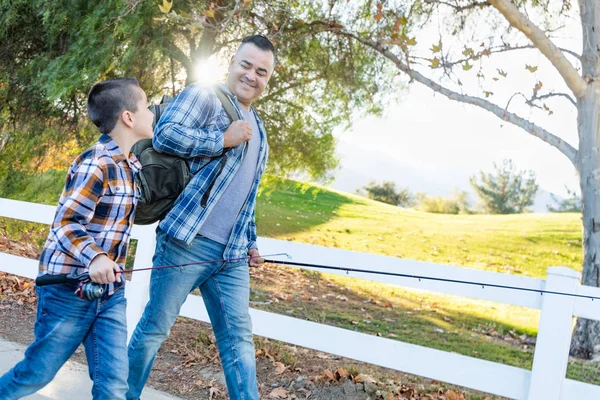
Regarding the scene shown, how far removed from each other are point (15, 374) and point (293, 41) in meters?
7.43

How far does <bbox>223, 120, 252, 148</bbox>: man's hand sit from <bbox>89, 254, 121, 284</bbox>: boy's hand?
2.71 ft

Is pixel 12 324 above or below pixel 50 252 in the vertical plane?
below

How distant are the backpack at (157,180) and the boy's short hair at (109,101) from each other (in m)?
0.30

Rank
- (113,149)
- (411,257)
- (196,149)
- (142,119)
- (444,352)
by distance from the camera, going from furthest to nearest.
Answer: (411,257) → (444,352) → (196,149) → (142,119) → (113,149)

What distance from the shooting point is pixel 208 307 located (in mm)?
3350

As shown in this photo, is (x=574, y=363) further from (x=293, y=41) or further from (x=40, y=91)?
(x=40, y=91)

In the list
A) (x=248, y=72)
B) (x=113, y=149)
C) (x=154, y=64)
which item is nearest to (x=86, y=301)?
(x=113, y=149)

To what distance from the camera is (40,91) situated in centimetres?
894

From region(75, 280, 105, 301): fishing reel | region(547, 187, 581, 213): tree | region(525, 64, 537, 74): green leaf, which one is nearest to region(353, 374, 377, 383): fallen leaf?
region(75, 280, 105, 301): fishing reel

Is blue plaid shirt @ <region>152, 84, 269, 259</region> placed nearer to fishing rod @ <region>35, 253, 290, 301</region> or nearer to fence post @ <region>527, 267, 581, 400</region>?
fishing rod @ <region>35, 253, 290, 301</region>

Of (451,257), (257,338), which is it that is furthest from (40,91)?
(451,257)

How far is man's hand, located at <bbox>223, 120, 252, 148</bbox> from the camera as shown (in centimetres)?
304

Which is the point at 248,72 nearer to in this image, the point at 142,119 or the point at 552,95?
the point at 142,119

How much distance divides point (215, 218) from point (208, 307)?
488 mm
